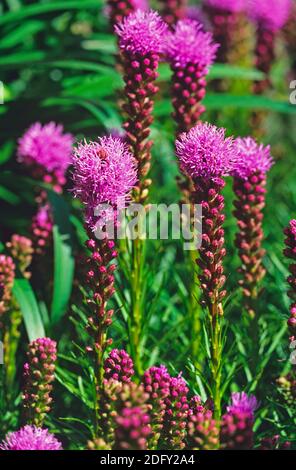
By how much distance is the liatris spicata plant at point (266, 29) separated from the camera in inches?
98.4

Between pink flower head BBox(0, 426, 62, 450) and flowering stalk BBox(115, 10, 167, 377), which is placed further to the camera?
flowering stalk BBox(115, 10, 167, 377)

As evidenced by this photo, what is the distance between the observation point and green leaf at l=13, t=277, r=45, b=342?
1.56 metres

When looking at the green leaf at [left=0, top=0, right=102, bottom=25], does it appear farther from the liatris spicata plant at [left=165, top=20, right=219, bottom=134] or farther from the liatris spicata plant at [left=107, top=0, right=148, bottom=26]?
the liatris spicata plant at [left=165, top=20, right=219, bottom=134]

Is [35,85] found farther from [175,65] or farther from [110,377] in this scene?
[110,377]

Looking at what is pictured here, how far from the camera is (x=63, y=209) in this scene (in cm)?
181

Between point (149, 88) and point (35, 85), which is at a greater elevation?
point (35, 85)

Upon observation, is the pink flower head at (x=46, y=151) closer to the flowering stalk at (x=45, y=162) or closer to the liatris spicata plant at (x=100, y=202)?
A: the flowering stalk at (x=45, y=162)

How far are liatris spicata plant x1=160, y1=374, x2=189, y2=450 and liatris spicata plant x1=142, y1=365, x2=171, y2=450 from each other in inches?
0.7

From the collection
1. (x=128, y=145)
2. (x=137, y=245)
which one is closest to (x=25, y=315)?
(x=137, y=245)

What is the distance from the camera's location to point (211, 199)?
3.87 ft

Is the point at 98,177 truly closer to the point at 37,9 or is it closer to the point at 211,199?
the point at 211,199

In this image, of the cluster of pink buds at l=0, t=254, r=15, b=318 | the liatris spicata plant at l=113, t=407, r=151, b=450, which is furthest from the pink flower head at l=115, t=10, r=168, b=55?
the liatris spicata plant at l=113, t=407, r=151, b=450

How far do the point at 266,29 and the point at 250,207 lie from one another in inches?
49.3

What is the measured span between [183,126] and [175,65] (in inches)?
5.0
